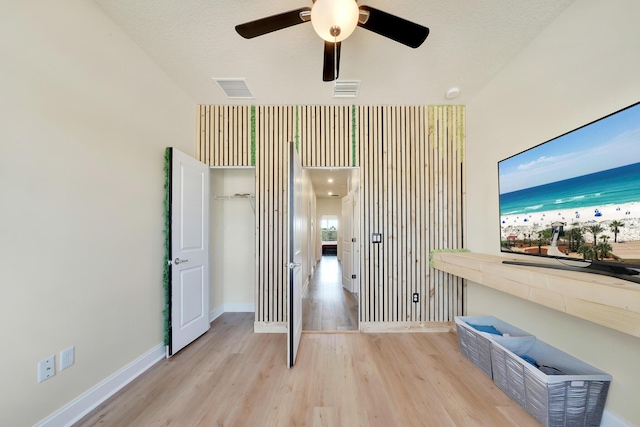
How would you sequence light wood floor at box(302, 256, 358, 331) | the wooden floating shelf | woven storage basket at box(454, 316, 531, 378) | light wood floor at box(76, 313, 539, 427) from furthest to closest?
light wood floor at box(302, 256, 358, 331) → woven storage basket at box(454, 316, 531, 378) → light wood floor at box(76, 313, 539, 427) → the wooden floating shelf

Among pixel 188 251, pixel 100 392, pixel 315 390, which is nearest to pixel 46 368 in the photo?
pixel 100 392

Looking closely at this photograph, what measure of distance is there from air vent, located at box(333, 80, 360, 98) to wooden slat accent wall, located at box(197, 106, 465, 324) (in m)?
0.28

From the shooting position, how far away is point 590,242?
1.49 m

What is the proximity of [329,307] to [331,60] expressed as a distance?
11.8ft

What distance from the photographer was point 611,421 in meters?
1.48

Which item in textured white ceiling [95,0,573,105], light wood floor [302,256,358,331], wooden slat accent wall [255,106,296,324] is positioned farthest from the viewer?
light wood floor [302,256,358,331]

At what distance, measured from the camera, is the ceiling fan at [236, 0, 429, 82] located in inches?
52.0

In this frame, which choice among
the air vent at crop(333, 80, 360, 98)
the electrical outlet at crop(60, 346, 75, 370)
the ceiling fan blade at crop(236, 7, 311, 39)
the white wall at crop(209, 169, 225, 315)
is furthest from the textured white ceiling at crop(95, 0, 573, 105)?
the electrical outlet at crop(60, 346, 75, 370)

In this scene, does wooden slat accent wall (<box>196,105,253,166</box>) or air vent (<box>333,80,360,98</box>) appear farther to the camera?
wooden slat accent wall (<box>196,105,253,166</box>)

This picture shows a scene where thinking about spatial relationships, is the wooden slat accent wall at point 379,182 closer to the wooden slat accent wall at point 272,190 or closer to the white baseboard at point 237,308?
the wooden slat accent wall at point 272,190

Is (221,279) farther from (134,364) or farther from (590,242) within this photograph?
(590,242)

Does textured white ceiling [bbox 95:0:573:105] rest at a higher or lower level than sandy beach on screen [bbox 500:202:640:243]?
higher

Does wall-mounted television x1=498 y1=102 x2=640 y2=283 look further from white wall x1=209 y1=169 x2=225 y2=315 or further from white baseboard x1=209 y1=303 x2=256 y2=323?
white wall x1=209 y1=169 x2=225 y2=315

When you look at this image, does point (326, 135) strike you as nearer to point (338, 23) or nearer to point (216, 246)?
point (338, 23)
